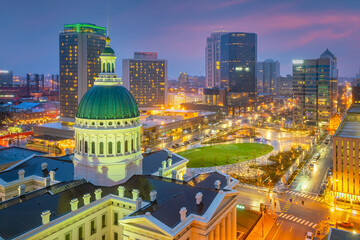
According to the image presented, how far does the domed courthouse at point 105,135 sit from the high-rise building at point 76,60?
145713 mm

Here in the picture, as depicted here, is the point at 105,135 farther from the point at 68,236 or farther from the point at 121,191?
the point at 68,236

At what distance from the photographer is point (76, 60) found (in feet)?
620

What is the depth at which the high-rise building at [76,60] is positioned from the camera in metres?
188

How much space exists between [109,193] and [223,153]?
82.8 meters

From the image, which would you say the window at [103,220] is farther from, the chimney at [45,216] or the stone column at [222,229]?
the stone column at [222,229]

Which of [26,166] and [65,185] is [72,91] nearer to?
[26,166]

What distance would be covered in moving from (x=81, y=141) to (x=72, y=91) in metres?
152

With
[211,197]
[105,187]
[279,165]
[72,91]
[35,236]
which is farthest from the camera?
[72,91]

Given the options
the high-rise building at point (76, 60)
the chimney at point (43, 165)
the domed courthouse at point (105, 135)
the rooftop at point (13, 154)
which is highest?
the high-rise building at point (76, 60)

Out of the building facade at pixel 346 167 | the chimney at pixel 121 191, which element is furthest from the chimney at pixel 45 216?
the building facade at pixel 346 167

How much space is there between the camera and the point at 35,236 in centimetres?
3666

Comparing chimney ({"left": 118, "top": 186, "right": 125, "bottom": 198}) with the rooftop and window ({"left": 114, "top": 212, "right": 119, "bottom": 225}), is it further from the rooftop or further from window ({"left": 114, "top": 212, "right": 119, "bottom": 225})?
the rooftop

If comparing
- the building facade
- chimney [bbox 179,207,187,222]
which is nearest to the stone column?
chimney [bbox 179,207,187,222]

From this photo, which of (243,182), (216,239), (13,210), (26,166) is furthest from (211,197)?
(243,182)
